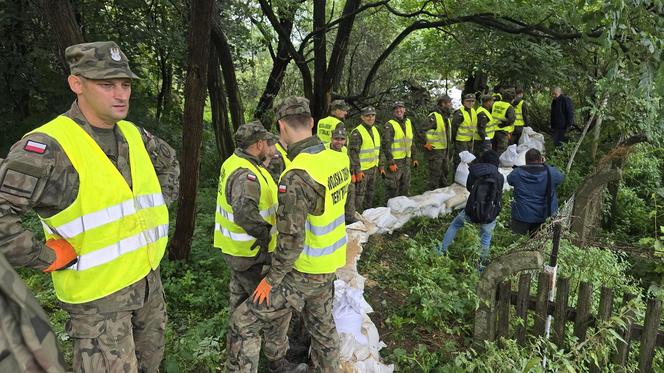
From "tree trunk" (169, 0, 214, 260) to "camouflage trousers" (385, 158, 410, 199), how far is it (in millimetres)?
3606

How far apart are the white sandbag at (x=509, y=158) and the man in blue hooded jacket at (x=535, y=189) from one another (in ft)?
10.8

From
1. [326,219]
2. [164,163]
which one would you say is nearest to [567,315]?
[326,219]

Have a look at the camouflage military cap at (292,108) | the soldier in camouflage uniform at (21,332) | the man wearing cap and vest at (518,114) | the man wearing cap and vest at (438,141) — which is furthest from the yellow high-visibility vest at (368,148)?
the soldier in camouflage uniform at (21,332)

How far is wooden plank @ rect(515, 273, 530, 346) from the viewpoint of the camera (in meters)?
3.22

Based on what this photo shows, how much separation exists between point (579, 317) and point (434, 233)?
3.32 m

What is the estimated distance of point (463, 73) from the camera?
11.9 m

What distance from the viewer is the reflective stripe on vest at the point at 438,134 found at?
7.84m

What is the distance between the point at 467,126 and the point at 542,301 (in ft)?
18.6

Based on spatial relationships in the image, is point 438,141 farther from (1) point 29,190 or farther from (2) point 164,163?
(1) point 29,190

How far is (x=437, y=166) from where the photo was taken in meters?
8.12

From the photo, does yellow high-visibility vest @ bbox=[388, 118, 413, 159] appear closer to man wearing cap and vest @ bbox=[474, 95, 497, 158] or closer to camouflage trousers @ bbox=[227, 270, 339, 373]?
man wearing cap and vest @ bbox=[474, 95, 497, 158]

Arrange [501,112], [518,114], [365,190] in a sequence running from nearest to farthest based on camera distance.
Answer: [365,190] < [501,112] < [518,114]

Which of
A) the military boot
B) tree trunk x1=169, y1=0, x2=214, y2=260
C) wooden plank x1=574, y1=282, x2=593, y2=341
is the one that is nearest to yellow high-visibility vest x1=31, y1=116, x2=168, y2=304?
the military boot

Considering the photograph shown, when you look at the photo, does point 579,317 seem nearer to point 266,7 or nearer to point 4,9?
point 266,7
